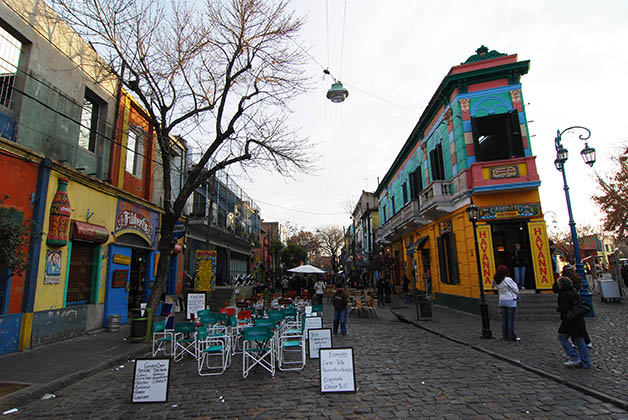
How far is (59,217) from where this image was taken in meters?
9.66

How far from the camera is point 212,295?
21156 mm

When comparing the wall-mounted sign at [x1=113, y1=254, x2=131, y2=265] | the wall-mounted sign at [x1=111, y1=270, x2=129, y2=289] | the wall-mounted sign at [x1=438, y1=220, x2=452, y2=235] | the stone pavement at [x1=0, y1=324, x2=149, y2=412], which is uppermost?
the wall-mounted sign at [x1=438, y1=220, x2=452, y2=235]

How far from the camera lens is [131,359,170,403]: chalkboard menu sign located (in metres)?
4.95

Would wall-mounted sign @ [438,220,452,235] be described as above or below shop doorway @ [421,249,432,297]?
above

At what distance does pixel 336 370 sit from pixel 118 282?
1052cm

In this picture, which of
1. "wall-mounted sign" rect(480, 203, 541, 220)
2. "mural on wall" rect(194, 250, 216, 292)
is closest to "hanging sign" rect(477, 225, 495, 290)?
"wall-mounted sign" rect(480, 203, 541, 220)

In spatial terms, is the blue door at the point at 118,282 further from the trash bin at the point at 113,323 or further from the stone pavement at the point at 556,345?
the stone pavement at the point at 556,345

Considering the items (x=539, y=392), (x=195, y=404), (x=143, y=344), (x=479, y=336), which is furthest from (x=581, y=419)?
(x=143, y=344)

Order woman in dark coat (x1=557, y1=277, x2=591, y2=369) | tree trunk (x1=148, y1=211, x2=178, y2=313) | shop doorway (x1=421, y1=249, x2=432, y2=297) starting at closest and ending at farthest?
1. woman in dark coat (x1=557, y1=277, x2=591, y2=369)
2. tree trunk (x1=148, y1=211, x2=178, y2=313)
3. shop doorway (x1=421, y1=249, x2=432, y2=297)

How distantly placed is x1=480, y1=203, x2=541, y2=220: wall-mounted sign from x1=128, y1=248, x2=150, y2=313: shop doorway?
46.3ft

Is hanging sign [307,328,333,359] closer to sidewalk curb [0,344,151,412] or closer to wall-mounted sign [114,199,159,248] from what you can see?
sidewalk curb [0,344,151,412]

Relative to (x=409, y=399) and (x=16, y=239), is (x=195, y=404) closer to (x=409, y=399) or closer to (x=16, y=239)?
(x=409, y=399)

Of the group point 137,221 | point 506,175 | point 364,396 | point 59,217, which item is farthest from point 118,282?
point 506,175

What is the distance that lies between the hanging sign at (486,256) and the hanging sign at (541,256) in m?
1.47
